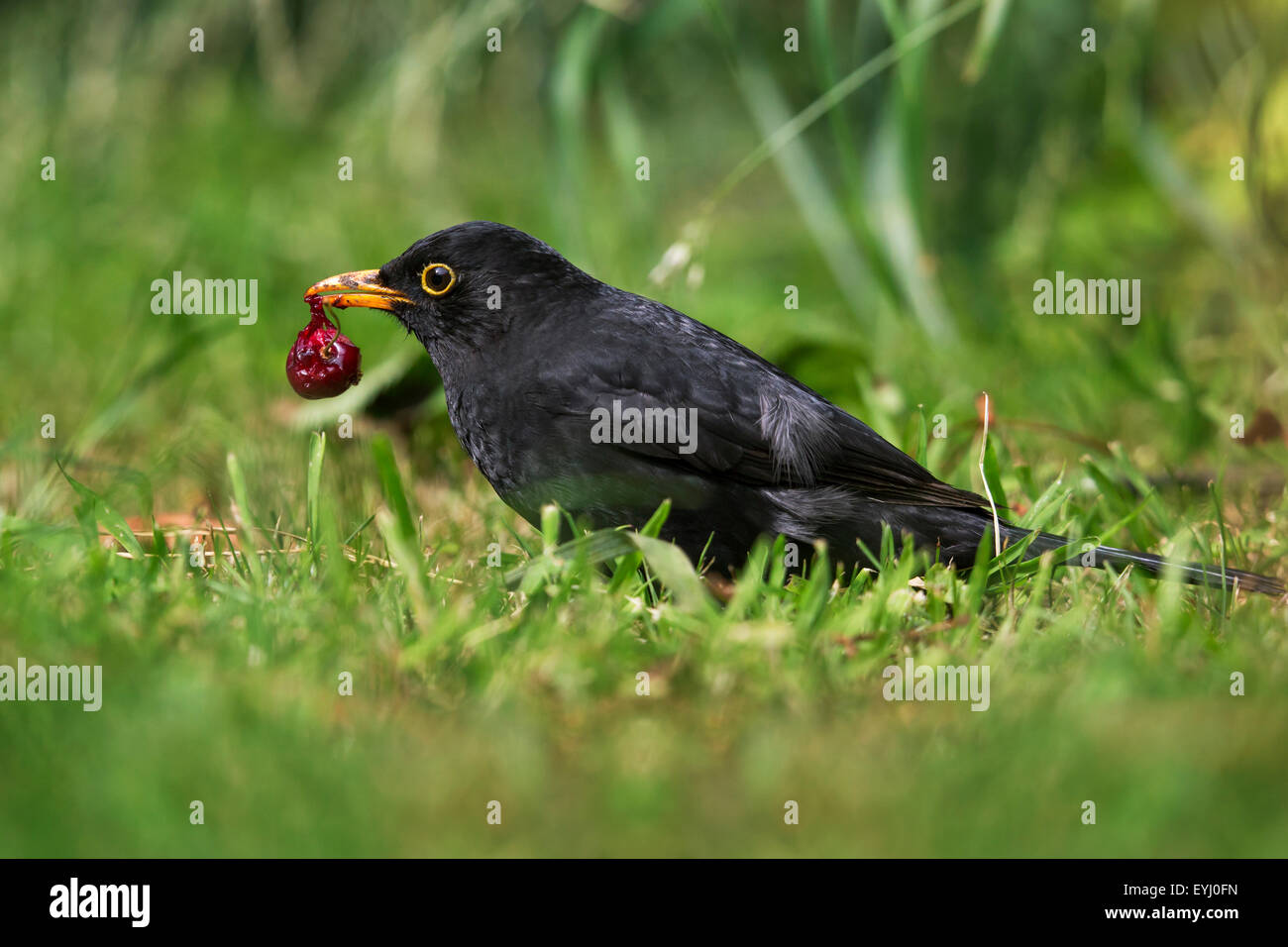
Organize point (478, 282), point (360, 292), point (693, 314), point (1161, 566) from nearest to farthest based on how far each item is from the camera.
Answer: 1. point (1161, 566)
2. point (478, 282)
3. point (360, 292)
4. point (693, 314)

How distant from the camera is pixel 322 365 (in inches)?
147

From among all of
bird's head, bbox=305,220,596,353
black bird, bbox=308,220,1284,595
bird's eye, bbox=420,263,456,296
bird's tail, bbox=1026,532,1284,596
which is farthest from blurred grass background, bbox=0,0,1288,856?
bird's eye, bbox=420,263,456,296

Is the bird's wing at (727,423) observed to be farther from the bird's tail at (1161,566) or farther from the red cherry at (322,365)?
the red cherry at (322,365)

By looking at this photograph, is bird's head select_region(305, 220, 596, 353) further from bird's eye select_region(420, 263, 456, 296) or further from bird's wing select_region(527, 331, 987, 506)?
bird's wing select_region(527, 331, 987, 506)

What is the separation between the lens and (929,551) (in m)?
3.48

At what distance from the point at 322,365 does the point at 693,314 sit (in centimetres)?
270

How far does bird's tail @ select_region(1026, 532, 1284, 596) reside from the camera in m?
3.26

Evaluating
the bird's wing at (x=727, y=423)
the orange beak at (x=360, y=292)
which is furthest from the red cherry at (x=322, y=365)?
the bird's wing at (x=727, y=423)

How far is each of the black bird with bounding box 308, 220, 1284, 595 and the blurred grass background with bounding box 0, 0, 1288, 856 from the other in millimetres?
230

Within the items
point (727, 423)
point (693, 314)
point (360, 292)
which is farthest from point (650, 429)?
point (693, 314)

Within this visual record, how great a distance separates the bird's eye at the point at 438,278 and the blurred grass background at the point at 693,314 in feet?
2.07

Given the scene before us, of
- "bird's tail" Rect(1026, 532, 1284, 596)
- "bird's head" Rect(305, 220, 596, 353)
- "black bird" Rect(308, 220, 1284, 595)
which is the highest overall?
"bird's head" Rect(305, 220, 596, 353)

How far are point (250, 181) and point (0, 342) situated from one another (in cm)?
243

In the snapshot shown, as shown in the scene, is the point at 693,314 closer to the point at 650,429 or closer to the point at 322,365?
the point at 322,365
